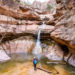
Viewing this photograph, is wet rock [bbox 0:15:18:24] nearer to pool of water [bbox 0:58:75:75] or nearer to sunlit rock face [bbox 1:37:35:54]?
sunlit rock face [bbox 1:37:35:54]

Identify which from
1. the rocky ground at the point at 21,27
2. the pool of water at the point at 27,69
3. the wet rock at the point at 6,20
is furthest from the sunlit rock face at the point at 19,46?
the pool of water at the point at 27,69

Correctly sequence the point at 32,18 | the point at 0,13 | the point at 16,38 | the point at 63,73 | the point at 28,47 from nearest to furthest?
the point at 63,73, the point at 0,13, the point at 28,47, the point at 16,38, the point at 32,18

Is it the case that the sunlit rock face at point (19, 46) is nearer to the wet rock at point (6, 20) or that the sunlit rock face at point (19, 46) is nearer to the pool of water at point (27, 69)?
the wet rock at point (6, 20)

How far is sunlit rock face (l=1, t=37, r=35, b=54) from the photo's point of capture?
16.8 m

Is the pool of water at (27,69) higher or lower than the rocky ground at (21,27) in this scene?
lower

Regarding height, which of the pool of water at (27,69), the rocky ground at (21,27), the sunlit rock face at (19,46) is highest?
the rocky ground at (21,27)

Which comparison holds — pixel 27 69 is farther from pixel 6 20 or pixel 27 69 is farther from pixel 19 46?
pixel 6 20

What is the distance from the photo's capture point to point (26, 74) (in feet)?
26.2

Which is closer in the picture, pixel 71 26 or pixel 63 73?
pixel 63 73

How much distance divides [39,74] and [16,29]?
40.8ft

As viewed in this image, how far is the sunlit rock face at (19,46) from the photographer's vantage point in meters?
16.8

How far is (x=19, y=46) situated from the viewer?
17.6 meters

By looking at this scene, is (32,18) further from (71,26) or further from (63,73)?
(63,73)

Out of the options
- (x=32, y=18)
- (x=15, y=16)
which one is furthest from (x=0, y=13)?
(x=32, y=18)
